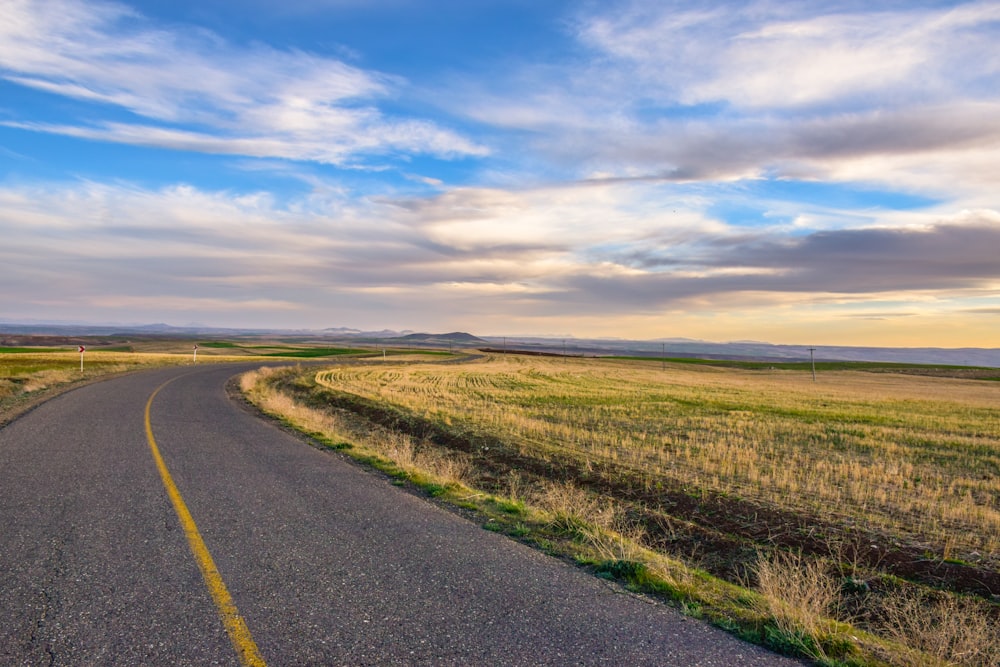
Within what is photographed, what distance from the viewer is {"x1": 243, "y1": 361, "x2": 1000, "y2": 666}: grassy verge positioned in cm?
544

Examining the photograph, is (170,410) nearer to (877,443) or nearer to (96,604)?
(96,604)

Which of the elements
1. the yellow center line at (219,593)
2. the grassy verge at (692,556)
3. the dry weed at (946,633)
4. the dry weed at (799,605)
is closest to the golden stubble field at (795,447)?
the grassy verge at (692,556)

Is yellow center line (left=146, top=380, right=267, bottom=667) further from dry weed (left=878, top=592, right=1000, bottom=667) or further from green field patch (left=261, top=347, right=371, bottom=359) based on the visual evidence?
green field patch (left=261, top=347, right=371, bottom=359)

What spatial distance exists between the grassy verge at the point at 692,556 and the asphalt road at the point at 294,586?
0.50 m

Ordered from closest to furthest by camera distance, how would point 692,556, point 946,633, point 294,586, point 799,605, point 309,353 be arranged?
point 946,633
point 294,586
point 799,605
point 692,556
point 309,353

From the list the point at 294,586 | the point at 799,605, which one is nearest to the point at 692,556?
the point at 799,605

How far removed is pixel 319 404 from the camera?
28.2m

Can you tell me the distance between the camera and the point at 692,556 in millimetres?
8938

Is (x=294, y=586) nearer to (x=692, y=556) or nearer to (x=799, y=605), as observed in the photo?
(x=799, y=605)

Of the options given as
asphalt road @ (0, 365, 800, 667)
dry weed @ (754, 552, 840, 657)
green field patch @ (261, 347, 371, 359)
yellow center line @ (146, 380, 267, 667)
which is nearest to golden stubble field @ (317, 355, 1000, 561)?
dry weed @ (754, 552, 840, 657)

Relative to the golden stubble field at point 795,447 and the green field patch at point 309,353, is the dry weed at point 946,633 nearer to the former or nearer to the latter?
the golden stubble field at point 795,447

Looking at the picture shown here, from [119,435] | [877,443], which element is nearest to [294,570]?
[119,435]

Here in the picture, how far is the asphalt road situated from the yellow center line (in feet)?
0.19

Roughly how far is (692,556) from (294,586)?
548cm
